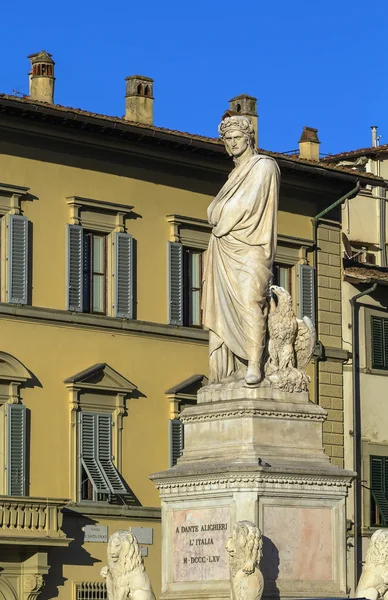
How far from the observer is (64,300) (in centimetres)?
3797

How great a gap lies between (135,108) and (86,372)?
601 cm

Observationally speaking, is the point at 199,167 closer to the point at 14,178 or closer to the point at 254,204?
the point at 14,178

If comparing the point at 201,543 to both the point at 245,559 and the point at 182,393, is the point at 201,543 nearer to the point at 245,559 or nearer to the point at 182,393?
the point at 245,559

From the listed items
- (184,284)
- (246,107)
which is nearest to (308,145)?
(246,107)

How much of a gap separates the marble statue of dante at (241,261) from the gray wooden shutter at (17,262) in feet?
59.3

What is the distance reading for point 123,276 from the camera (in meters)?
38.8

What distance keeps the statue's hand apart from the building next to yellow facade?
18808 millimetres

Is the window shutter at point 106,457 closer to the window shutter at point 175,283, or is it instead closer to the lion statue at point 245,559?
the window shutter at point 175,283

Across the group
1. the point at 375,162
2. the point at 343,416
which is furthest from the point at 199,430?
the point at 375,162

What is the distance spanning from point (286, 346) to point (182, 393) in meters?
20.7

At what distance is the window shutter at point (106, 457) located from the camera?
3788cm

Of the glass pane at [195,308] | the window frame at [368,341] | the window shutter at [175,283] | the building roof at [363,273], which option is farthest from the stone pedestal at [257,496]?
the window frame at [368,341]

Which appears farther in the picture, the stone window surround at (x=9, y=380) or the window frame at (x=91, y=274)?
the window frame at (x=91, y=274)

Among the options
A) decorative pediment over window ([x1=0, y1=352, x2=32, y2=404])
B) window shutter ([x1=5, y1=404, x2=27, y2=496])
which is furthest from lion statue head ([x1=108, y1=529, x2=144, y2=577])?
decorative pediment over window ([x1=0, y1=352, x2=32, y2=404])
